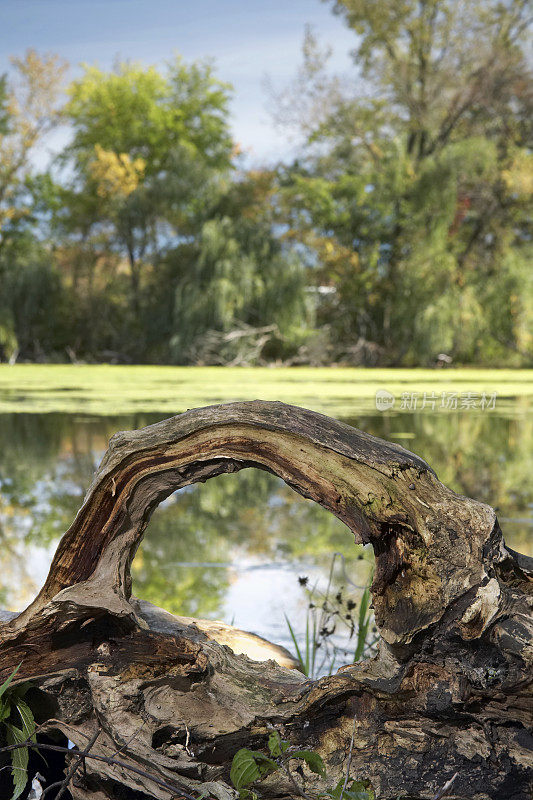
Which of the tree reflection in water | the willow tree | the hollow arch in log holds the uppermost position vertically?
the willow tree

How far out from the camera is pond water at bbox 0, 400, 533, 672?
267 cm

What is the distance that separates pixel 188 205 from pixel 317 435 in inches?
594

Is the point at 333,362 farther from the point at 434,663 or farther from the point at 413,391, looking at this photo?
the point at 434,663

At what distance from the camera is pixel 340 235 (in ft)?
55.8

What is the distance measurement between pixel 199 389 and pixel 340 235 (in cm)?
879

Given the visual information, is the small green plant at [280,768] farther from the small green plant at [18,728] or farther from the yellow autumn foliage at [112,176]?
the yellow autumn foliage at [112,176]

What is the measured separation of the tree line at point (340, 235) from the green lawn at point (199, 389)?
1.53 meters

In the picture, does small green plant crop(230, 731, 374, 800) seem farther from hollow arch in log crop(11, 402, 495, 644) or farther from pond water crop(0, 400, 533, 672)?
pond water crop(0, 400, 533, 672)

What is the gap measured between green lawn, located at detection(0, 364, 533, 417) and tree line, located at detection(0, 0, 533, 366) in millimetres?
1528

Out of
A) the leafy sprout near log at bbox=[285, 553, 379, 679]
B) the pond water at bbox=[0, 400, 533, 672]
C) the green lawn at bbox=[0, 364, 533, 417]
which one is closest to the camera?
the leafy sprout near log at bbox=[285, 553, 379, 679]

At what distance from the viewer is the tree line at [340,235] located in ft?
49.2

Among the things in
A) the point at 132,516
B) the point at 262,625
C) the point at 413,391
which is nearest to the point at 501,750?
the point at 132,516

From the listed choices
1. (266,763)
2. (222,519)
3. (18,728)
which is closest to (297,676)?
(266,763)

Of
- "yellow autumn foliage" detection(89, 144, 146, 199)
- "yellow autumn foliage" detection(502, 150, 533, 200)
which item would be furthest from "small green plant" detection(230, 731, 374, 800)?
"yellow autumn foliage" detection(89, 144, 146, 199)
